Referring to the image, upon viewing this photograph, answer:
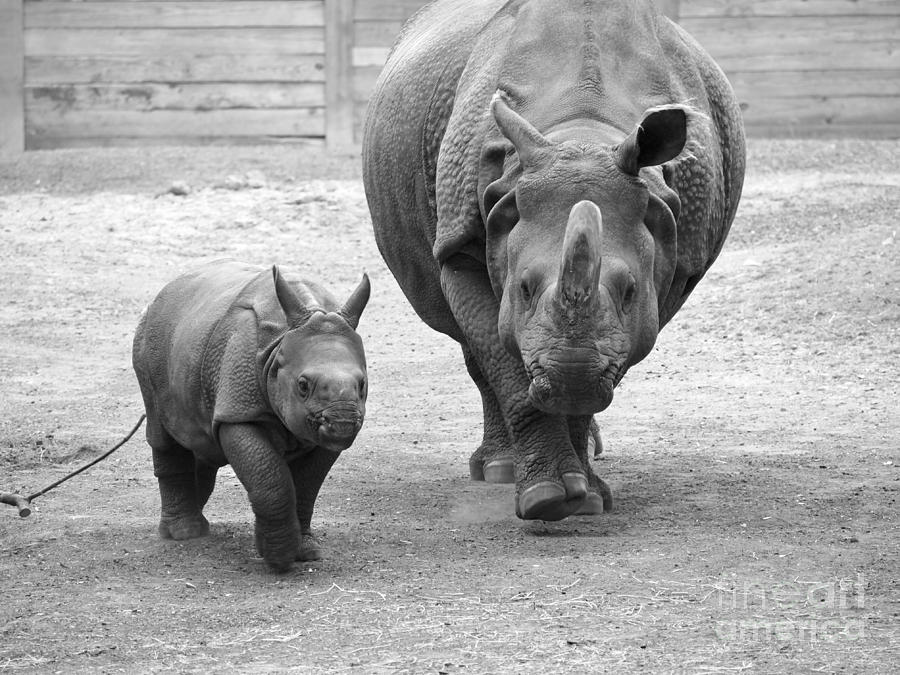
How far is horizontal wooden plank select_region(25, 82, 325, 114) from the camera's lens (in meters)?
15.3

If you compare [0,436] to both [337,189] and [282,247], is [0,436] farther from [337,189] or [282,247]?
[337,189]

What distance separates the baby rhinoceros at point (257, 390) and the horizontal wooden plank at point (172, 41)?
32.6 ft

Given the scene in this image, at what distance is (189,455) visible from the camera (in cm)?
574

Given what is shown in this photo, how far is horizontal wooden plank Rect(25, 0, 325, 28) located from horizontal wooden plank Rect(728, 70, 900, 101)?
454 cm

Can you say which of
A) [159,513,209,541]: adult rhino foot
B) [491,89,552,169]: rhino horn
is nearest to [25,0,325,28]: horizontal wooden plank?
[159,513,209,541]: adult rhino foot

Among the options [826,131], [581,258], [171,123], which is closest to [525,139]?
[581,258]

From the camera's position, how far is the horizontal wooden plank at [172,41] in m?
15.1

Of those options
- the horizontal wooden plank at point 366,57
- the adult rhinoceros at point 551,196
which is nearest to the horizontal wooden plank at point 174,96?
the horizontal wooden plank at point 366,57

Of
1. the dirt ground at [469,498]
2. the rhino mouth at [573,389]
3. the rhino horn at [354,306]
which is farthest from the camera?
the rhino horn at [354,306]

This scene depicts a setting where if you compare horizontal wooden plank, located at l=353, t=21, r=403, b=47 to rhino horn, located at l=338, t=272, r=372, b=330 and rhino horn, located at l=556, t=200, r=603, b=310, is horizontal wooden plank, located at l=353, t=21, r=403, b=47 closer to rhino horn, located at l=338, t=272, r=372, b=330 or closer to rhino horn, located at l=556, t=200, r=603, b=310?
rhino horn, located at l=338, t=272, r=372, b=330

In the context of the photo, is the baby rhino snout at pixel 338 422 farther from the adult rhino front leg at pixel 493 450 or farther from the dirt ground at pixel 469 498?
the adult rhino front leg at pixel 493 450

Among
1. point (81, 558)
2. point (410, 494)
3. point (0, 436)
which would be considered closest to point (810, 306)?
point (410, 494)

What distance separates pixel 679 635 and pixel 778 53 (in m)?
12.3

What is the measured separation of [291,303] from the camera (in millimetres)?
5023
